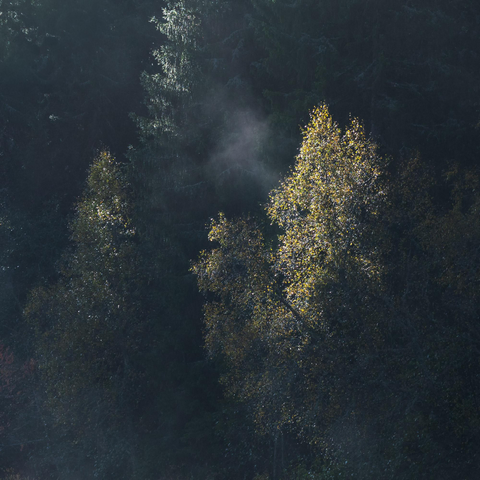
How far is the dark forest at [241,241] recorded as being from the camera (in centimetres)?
1152

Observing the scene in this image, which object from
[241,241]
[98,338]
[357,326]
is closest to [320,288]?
[357,326]

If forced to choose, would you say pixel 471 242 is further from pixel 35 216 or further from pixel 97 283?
pixel 35 216

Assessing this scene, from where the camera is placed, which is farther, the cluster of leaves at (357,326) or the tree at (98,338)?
the tree at (98,338)

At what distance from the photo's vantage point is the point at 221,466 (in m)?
15.0

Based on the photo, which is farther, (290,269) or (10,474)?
(10,474)

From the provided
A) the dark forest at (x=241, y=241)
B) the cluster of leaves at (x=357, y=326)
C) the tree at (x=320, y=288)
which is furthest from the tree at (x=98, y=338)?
the tree at (x=320, y=288)

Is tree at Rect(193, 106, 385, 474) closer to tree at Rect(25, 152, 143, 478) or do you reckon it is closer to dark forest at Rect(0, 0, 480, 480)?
dark forest at Rect(0, 0, 480, 480)

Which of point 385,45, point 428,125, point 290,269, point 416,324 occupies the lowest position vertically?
point 416,324

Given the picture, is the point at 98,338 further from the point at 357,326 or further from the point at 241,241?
the point at 357,326

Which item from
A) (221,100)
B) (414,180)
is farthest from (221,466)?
(221,100)

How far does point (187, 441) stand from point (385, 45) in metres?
12.0

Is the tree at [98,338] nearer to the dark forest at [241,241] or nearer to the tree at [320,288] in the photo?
the dark forest at [241,241]

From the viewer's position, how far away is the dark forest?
1152cm

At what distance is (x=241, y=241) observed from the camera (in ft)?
40.8
